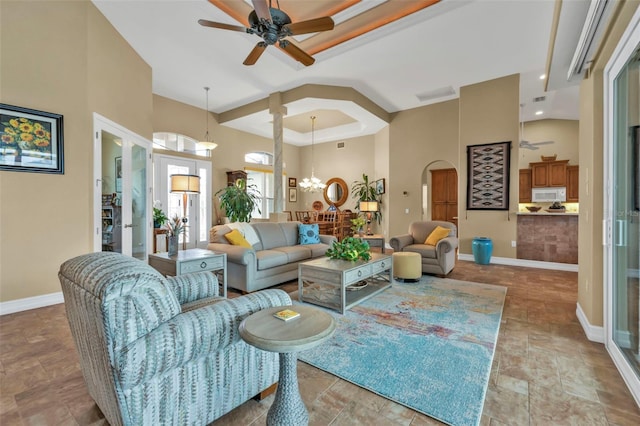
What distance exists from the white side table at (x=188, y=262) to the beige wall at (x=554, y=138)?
8337mm

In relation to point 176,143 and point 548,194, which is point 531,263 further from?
point 176,143

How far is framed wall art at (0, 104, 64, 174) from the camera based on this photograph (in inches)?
120

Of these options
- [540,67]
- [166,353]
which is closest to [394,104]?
[540,67]

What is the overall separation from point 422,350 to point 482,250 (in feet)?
13.5

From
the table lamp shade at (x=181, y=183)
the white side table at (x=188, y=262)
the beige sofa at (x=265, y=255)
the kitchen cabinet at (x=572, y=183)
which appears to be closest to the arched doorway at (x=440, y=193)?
the kitchen cabinet at (x=572, y=183)

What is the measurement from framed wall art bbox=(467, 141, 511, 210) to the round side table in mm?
5690

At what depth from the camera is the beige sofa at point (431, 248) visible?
4.56m

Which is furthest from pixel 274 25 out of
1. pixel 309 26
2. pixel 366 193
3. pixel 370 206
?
pixel 366 193

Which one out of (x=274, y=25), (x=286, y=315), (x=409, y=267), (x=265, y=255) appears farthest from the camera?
(x=409, y=267)

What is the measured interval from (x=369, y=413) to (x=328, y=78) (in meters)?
5.56

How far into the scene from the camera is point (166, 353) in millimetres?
1241

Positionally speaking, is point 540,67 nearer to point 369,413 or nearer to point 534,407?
point 534,407

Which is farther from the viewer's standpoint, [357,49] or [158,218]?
[158,218]

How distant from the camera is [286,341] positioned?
1285 millimetres
